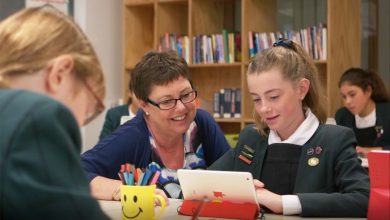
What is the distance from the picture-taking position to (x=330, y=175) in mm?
1875

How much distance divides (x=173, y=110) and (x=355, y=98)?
2906 mm

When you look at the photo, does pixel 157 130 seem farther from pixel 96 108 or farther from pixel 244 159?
pixel 96 108

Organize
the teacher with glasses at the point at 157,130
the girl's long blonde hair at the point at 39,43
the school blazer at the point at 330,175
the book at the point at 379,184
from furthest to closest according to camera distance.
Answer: the teacher with glasses at the point at 157,130 → the school blazer at the point at 330,175 → the book at the point at 379,184 → the girl's long blonde hair at the point at 39,43

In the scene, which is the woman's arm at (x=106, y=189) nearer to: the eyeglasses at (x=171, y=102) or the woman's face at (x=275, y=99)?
the eyeglasses at (x=171, y=102)

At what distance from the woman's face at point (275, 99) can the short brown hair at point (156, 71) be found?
38cm

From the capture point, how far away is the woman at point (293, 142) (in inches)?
72.5

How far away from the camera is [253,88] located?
6.57ft

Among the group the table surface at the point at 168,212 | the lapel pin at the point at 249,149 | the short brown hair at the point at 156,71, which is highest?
the short brown hair at the point at 156,71

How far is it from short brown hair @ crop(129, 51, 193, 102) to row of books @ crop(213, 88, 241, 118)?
3.04 metres

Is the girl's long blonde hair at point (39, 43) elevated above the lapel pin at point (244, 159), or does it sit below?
above

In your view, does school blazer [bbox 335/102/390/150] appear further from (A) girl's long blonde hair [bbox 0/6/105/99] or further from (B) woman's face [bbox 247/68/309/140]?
(A) girl's long blonde hair [bbox 0/6/105/99]

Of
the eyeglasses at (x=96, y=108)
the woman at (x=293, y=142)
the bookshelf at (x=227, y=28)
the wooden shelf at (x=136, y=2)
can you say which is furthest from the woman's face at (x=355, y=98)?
the eyeglasses at (x=96, y=108)

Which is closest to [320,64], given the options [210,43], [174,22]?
[210,43]

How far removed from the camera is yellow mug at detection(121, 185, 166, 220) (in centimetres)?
162
